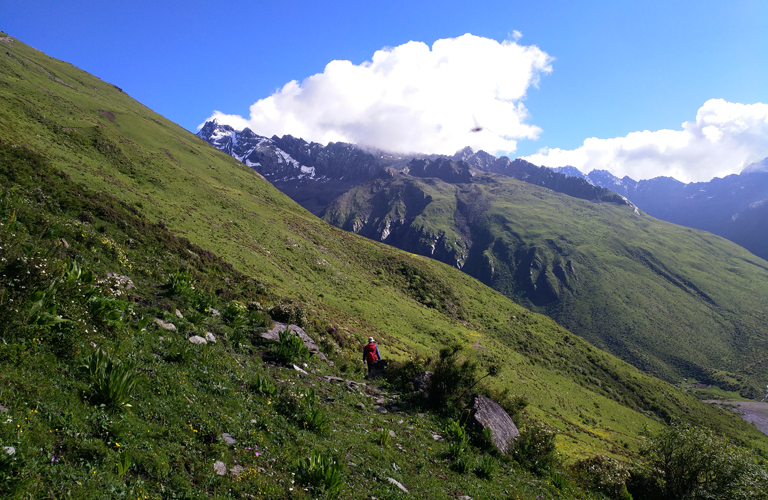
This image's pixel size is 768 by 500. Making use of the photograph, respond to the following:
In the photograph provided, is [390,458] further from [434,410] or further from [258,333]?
[258,333]

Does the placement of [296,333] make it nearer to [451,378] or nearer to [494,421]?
[451,378]

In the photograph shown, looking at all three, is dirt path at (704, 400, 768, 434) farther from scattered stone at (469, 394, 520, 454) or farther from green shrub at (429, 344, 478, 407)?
green shrub at (429, 344, 478, 407)

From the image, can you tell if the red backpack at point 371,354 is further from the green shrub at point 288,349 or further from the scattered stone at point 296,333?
the green shrub at point 288,349

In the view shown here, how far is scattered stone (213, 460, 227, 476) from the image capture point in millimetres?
6527

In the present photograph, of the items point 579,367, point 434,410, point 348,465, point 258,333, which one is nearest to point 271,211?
point 258,333

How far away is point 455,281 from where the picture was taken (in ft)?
282

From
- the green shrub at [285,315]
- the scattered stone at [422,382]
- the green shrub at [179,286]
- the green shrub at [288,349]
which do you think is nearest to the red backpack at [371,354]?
the scattered stone at [422,382]

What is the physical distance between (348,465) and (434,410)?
7.87 metres

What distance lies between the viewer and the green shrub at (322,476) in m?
7.24

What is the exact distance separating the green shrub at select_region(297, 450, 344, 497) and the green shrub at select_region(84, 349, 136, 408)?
3927 millimetres

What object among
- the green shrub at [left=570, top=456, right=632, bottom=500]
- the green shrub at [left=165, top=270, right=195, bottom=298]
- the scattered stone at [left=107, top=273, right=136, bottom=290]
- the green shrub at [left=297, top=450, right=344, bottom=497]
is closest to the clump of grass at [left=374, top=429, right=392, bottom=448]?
the green shrub at [left=297, top=450, right=344, bottom=497]

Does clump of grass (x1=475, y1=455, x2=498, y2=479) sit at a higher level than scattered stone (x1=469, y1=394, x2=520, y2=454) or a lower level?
lower

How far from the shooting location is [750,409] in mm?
167625

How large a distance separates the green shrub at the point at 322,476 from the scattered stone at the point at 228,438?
1655mm
